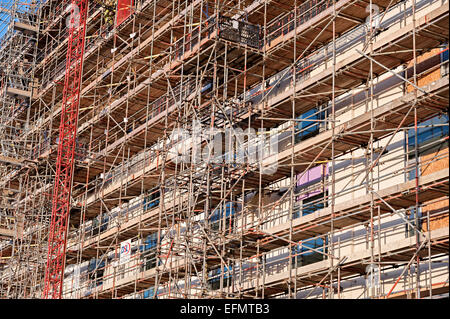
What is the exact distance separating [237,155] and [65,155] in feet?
40.3

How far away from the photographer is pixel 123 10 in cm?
3841

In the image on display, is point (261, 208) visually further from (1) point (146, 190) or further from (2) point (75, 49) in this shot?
(2) point (75, 49)

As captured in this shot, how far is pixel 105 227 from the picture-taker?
37.8 m

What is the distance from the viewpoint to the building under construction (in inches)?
902

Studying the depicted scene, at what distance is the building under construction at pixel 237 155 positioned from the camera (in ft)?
75.2

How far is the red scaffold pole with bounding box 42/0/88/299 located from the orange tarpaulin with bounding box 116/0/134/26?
7.65 feet

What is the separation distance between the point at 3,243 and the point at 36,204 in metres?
4.04

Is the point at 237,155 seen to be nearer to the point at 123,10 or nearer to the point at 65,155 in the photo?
the point at 65,155

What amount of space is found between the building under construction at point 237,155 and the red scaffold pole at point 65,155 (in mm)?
106
